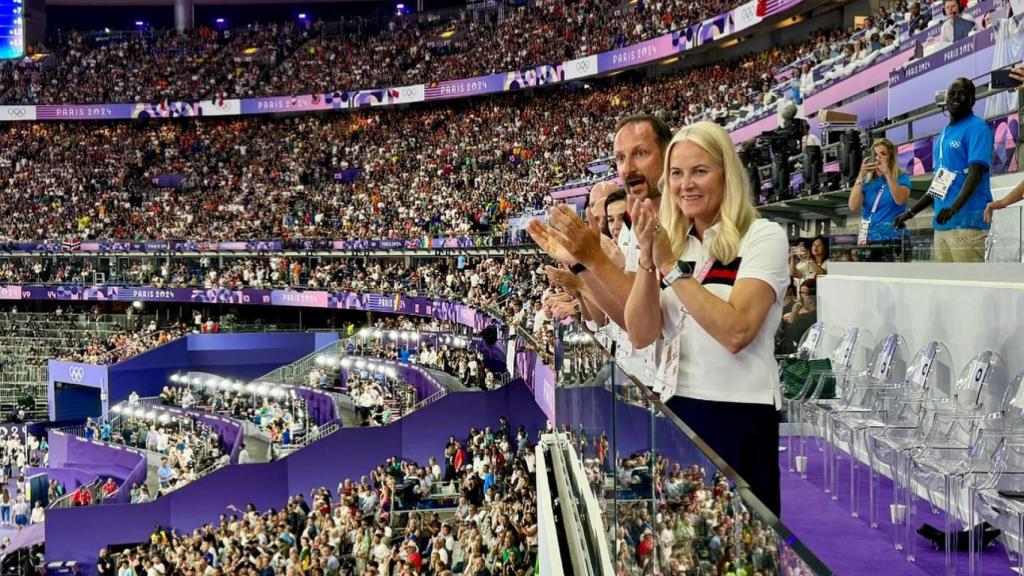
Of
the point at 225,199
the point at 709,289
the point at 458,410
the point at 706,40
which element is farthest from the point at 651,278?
the point at 225,199

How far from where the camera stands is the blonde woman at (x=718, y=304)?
8.44 ft

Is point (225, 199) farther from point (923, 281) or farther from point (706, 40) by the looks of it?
point (923, 281)

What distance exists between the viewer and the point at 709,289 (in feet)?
8.94

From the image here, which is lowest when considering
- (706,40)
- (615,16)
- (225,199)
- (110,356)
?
(110,356)

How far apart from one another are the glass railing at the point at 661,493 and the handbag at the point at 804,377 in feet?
6.78

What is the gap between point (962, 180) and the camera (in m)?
5.45

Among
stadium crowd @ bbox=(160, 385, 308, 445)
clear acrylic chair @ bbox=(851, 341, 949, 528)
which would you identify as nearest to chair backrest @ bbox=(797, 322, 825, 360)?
clear acrylic chair @ bbox=(851, 341, 949, 528)

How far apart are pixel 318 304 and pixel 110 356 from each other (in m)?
7.05

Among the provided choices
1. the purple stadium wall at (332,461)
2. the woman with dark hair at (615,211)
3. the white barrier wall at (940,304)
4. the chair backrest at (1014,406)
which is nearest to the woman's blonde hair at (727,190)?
the woman with dark hair at (615,211)

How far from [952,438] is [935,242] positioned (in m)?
1.98

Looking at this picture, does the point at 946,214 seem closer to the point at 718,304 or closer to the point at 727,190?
the point at 727,190

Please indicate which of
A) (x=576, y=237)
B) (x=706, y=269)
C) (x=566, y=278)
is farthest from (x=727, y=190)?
(x=566, y=278)

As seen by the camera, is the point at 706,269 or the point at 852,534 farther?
the point at 852,534

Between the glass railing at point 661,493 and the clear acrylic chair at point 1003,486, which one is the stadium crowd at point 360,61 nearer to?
the clear acrylic chair at point 1003,486
